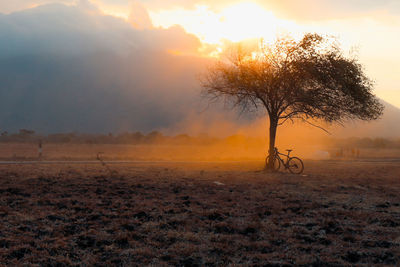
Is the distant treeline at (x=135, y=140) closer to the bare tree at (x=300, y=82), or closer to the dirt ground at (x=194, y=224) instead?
the bare tree at (x=300, y=82)

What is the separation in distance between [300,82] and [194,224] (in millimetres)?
14470

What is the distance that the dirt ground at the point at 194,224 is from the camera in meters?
7.05

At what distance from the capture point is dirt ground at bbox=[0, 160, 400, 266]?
7047 millimetres

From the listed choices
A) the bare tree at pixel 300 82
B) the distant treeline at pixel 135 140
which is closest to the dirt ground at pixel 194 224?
the bare tree at pixel 300 82

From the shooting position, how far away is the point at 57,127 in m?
142

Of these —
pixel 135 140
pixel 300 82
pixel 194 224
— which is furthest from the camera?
pixel 135 140

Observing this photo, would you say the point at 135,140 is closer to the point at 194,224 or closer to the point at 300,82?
the point at 300,82

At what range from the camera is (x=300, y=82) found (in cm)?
2152

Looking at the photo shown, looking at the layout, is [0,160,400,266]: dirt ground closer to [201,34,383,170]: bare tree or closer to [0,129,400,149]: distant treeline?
[201,34,383,170]: bare tree

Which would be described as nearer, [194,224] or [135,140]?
[194,224]

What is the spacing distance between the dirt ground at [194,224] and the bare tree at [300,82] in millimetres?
5923

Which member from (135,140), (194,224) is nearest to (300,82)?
(194,224)

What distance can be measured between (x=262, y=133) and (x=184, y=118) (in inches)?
1388

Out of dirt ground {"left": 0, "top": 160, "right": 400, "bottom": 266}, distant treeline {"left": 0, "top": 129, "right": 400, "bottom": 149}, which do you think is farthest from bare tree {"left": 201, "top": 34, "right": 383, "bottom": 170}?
distant treeline {"left": 0, "top": 129, "right": 400, "bottom": 149}
